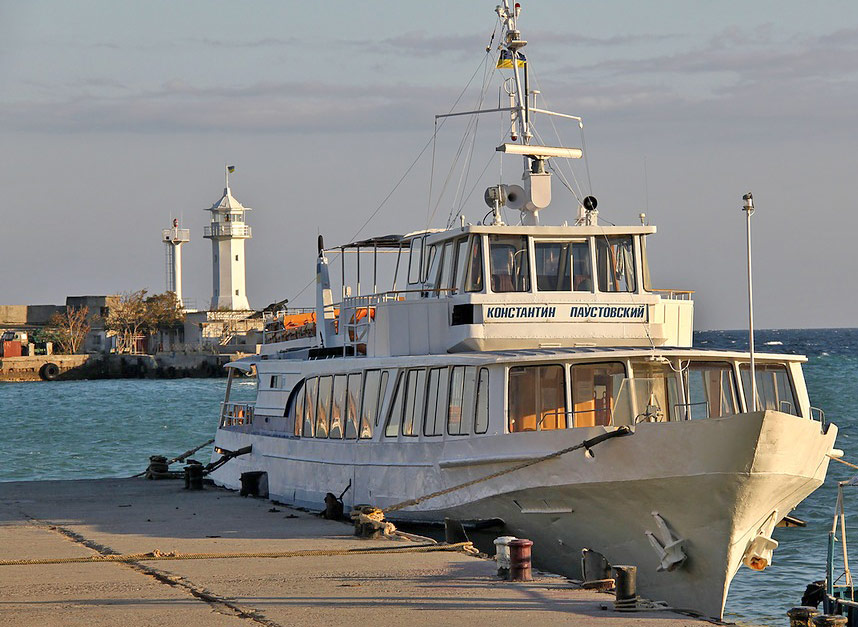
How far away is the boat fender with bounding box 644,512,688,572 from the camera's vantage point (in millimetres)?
15055

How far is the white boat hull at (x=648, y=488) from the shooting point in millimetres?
14445

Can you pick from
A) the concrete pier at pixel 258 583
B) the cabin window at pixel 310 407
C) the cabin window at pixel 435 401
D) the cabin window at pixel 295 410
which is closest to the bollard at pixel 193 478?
the cabin window at pixel 295 410

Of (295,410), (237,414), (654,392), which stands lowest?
(237,414)

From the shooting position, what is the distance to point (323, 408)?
21047mm

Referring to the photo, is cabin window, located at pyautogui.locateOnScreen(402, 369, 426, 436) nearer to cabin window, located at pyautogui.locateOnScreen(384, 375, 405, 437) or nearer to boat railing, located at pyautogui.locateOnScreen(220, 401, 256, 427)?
cabin window, located at pyautogui.locateOnScreen(384, 375, 405, 437)

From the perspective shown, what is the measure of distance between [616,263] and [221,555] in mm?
7696

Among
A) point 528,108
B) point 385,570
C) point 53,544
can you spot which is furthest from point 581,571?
point 528,108

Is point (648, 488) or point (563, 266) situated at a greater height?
point (563, 266)

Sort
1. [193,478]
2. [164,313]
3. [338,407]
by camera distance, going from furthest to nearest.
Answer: [164,313], [193,478], [338,407]

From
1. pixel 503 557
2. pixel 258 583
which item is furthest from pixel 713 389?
pixel 258 583

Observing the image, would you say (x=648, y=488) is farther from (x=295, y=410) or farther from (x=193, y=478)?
(x=193, y=478)

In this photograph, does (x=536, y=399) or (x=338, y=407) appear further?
(x=338, y=407)

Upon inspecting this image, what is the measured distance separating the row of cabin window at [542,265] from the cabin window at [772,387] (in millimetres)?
2641

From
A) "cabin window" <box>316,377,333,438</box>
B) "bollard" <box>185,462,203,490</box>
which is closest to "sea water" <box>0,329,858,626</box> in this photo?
"cabin window" <box>316,377,333,438</box>
